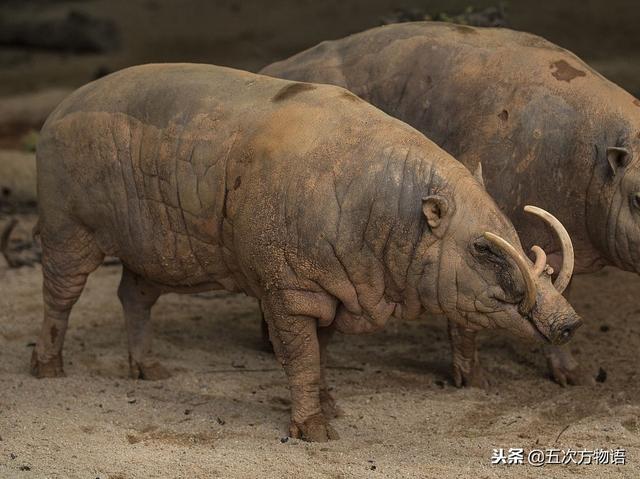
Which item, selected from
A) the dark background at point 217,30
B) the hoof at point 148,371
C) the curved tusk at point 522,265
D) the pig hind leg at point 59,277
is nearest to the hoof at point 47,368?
the pig hind leg at point 59,277

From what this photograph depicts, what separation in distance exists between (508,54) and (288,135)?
1843 mm

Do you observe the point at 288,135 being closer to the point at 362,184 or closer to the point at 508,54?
the point at 362,184

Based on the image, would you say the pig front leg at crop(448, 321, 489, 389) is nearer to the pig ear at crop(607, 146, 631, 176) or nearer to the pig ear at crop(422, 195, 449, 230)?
the pig ear at crop(607, 146, 631, 176)

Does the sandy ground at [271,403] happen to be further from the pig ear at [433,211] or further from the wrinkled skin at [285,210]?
the pig ear at [433,211]

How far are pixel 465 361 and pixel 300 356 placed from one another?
1.48 m

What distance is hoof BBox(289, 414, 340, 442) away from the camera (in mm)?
6312

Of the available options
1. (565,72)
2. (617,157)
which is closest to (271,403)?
(617,157)

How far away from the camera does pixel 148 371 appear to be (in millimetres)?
7457

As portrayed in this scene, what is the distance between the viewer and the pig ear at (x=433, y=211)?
5809mm

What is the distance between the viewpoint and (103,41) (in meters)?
17.4

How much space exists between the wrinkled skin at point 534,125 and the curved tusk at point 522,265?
1.28 metres

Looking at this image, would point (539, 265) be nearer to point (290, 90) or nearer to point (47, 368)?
point (290, 90)

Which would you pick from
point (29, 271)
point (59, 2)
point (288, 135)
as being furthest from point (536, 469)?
point (59, 2)

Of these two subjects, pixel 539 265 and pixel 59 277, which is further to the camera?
pixel 59 277
